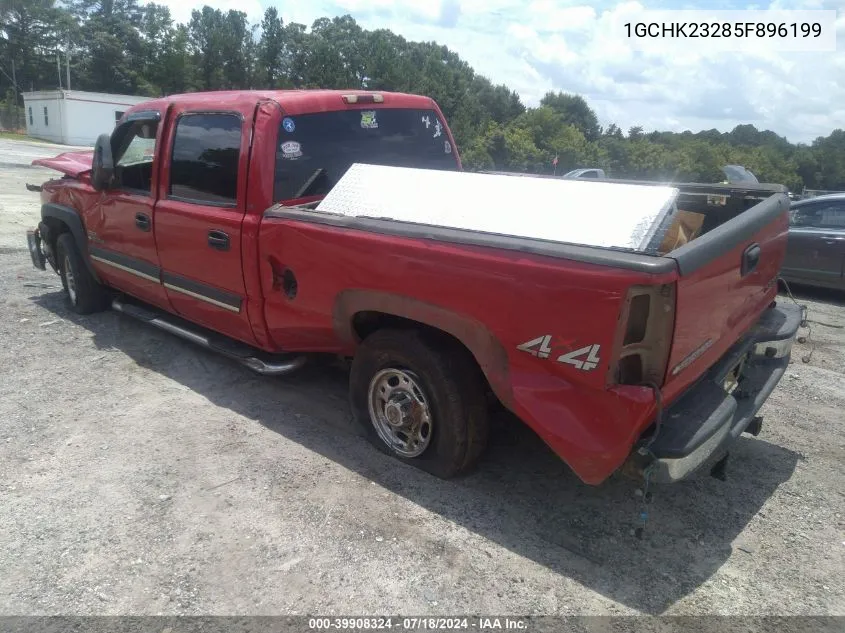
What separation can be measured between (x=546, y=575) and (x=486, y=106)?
9472 cm

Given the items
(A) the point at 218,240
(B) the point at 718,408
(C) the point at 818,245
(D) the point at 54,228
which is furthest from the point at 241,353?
(C) the point at 818,245

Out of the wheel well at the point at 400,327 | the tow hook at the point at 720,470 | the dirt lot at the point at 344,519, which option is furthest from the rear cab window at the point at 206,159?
the tow hook at the point at 720,470

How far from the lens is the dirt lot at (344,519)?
280 centimetres

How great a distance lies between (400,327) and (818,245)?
654cm

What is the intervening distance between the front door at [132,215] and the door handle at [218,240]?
845 millimetres

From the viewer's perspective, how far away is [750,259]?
3.31 m

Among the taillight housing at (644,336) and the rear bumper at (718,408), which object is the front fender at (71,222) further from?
the rear bumper at (718,408)

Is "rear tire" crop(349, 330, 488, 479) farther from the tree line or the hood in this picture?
the tree line

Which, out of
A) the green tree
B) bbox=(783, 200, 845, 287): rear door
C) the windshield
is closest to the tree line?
the green tree

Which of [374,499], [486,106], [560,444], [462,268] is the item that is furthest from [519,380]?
[486,106]

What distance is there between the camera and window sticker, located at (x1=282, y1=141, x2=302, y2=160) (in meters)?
4.13

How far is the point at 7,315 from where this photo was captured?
6.40 m

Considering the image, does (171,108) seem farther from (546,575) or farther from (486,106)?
(486,106)

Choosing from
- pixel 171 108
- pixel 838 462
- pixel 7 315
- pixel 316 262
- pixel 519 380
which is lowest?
pixel 7 315
